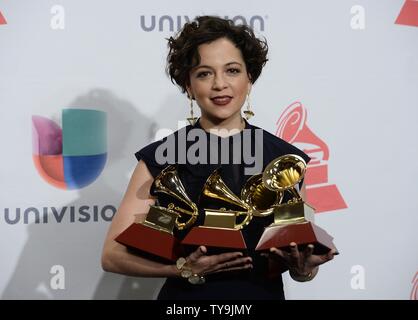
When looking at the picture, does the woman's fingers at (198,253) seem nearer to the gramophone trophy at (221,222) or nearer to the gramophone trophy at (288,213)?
the gramophone trophy at (221,222)

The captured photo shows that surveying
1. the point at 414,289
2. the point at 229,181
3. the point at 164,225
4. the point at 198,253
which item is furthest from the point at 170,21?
the point at 414,289

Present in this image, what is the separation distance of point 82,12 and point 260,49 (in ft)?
2.62

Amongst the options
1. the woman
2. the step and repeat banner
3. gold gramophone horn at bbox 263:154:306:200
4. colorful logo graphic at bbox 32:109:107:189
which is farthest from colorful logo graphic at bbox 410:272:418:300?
colorful logo graphic at bbox 32:109:107:189

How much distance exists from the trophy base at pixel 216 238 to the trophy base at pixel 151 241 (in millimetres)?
56

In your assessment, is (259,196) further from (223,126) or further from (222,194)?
(223,126)

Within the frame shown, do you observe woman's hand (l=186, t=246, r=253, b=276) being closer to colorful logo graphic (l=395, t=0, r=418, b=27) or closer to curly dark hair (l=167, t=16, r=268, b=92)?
curly dark hair (l=167, t=16, r=268, b=92)

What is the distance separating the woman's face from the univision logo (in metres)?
0.56

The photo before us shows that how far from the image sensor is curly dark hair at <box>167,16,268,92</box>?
1.58 metres

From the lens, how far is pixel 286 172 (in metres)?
1.44

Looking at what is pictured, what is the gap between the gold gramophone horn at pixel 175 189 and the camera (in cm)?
146

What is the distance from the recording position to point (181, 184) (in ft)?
4.91

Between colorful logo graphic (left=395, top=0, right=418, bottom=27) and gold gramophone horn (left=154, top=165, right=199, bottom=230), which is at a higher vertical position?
colorful logo graphic (left=395, top=0, right=418, bottom=27)

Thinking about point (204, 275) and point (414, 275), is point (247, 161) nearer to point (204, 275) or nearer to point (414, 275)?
point (204, 275)

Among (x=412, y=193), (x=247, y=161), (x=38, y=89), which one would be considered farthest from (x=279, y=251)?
(x=38, y=89)
